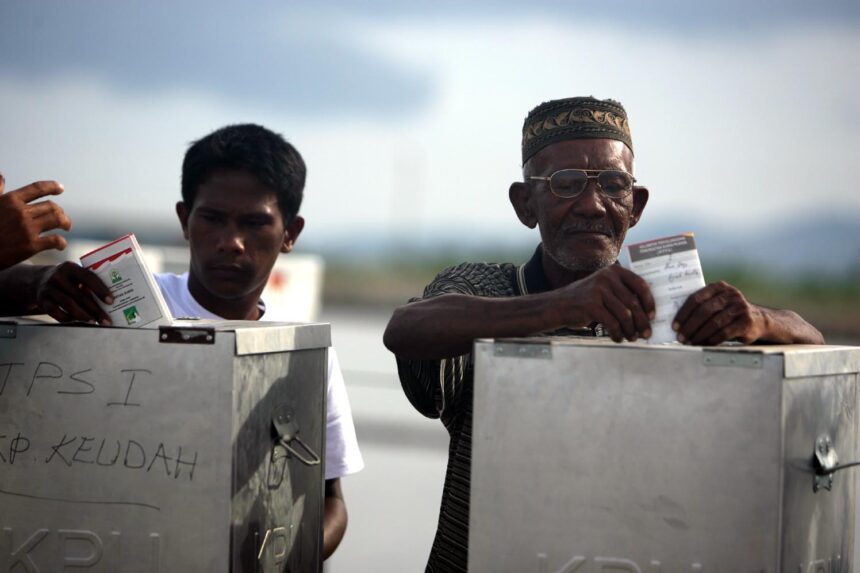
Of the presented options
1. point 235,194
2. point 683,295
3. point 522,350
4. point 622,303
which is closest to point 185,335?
point 522,350

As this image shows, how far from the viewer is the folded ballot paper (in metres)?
1.99

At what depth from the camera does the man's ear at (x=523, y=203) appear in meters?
2.59

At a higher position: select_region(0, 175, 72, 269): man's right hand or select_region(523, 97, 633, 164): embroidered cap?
select_region(523, 97, 633, 164): embroidered cap

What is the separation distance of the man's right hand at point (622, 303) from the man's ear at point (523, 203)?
2.33 feet

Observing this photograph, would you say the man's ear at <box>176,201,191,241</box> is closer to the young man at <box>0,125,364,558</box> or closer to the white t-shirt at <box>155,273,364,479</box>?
the young man at <box>0,125,364,558</box>

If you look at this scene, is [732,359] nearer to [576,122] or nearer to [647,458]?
[647,458]

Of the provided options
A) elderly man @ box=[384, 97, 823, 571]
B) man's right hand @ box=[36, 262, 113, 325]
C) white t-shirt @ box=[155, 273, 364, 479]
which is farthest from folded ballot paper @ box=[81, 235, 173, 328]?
white t-shirt @ box=[155, 273, 364, 479]

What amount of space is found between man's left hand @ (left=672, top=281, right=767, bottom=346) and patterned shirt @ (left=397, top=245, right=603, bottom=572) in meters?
0.50

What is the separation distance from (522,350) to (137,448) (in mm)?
720

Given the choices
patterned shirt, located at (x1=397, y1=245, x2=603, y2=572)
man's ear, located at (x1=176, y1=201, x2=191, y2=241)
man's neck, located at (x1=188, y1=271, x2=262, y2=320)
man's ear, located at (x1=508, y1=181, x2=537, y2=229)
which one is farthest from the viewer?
man's ear, located at (x1=176, y1=201, x2=191, y2=241)

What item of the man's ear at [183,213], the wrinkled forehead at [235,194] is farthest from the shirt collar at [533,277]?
the man's ear at [183,213]

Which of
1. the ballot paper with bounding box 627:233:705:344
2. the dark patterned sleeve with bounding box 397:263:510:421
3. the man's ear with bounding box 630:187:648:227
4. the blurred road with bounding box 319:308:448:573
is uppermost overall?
the man's ear with bounding box 630:187:648:227

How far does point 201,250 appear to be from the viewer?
9.29 ft

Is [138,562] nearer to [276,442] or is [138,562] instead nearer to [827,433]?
[276,442]
